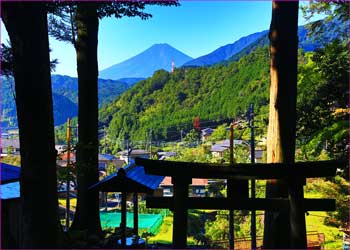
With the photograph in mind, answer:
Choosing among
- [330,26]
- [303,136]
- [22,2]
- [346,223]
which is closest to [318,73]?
[303,136]

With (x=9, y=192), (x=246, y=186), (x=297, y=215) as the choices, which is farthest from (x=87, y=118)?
(x=297, y=215)

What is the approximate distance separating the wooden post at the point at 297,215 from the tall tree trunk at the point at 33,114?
222cm

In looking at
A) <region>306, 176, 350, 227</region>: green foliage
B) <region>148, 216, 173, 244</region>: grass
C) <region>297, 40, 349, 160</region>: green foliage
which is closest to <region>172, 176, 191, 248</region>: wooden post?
<region>297, 40, 349, 160</region>: green foliage

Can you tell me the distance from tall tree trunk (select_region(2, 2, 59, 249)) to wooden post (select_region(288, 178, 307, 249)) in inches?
87.2

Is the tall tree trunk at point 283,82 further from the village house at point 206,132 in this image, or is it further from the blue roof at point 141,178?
the village house at point 206,132

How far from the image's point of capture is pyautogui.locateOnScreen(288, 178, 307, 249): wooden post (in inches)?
110

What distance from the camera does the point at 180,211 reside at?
115 inches

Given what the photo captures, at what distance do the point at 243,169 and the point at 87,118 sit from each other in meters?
4.25

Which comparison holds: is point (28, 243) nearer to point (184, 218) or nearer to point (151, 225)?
point (184, 218)

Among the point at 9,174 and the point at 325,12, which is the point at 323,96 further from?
the point at 9,174

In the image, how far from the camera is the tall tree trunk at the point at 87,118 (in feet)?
20.7

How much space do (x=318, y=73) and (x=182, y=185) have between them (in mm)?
7065

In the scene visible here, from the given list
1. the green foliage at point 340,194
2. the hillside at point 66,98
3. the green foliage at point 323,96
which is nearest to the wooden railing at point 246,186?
the hillside at point 66,98

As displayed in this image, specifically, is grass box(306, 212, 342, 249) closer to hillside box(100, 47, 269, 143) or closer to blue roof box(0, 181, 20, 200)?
blue roof box(0, 181, 20, 200)
